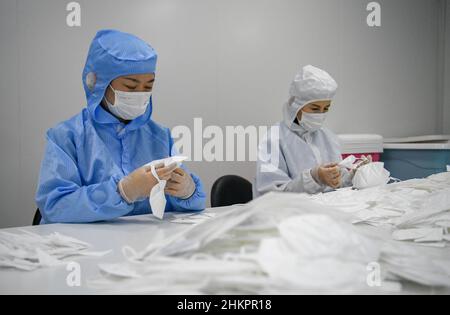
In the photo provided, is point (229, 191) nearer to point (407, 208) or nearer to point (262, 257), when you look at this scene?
point (407, 208)

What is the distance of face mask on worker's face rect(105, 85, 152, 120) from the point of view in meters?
1.40

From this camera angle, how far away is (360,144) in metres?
2.81

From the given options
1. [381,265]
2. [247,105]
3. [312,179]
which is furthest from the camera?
[247,105]

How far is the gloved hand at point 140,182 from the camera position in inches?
47.0

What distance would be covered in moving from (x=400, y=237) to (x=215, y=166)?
1.71 m

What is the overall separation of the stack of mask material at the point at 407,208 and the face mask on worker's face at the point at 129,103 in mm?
613

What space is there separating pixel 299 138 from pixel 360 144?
0.84m

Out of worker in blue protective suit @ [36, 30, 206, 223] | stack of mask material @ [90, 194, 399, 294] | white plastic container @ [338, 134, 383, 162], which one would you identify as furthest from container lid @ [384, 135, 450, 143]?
stack of mask material @ [90, 194, 399, 294]

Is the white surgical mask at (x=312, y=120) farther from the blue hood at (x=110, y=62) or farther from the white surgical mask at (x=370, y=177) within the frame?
the blue hood at (x=110, y=62)

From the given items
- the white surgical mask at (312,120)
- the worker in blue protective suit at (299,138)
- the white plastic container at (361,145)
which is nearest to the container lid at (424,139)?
the white plastic container at (361,145)

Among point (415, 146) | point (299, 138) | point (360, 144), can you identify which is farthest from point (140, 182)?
point (415, 146)

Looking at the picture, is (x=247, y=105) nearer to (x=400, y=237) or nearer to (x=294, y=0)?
(x=294, y=0)

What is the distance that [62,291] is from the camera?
2.05ft
